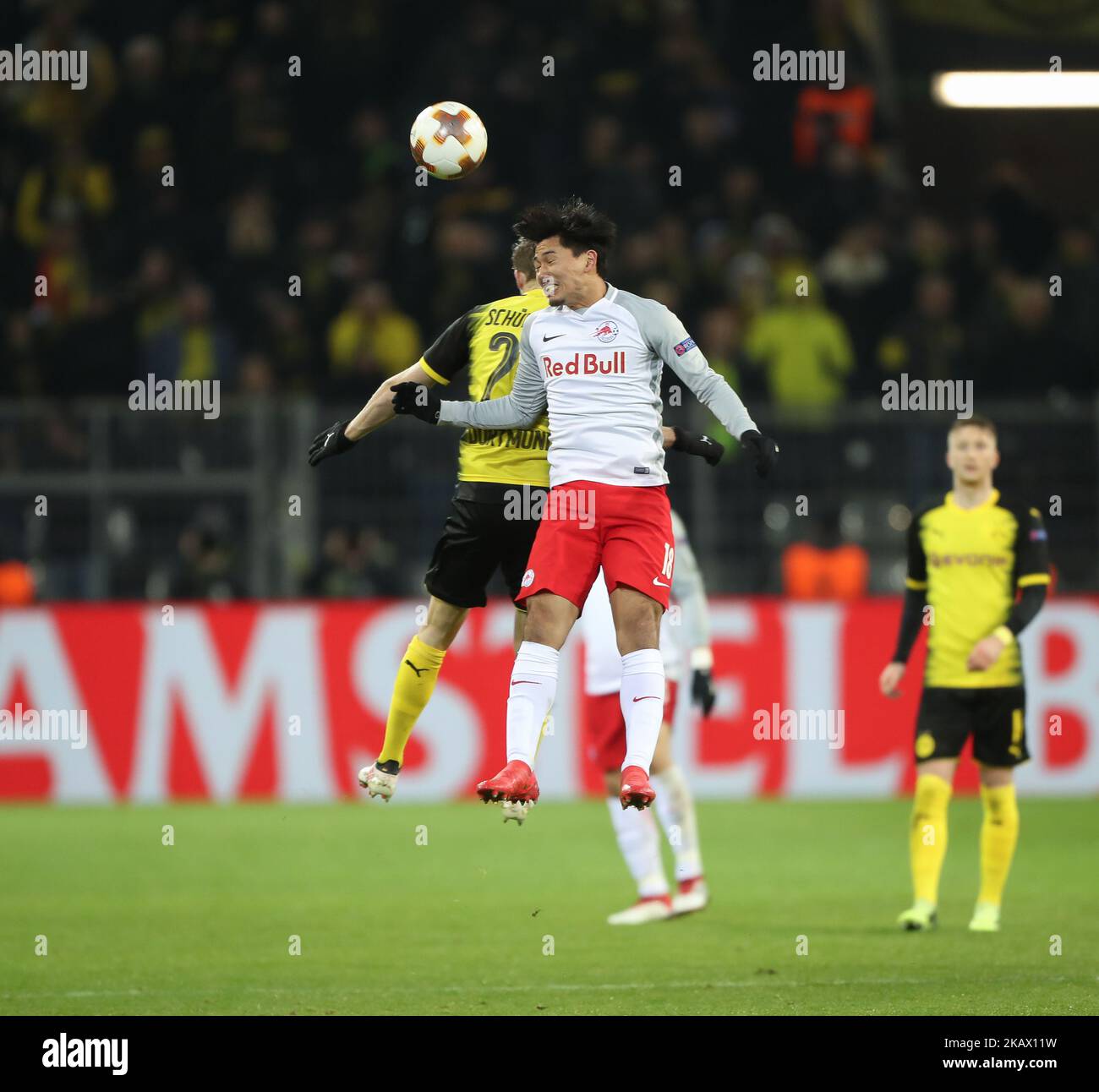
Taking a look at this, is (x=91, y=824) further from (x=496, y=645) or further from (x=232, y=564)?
(x=496, y=645)

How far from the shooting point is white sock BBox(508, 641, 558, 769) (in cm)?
866

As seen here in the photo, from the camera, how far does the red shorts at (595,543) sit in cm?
874

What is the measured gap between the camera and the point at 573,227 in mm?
8711

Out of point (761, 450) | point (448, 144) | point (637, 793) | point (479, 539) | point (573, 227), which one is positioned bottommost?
point (637, 793)

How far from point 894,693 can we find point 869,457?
219 inches

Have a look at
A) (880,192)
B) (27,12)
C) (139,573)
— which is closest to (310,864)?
(139,573)

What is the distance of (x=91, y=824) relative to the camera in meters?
15.4

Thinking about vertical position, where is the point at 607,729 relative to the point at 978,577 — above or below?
below

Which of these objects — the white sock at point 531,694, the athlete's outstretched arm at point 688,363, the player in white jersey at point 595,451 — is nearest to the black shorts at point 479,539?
the player in white jersey at point 595,451

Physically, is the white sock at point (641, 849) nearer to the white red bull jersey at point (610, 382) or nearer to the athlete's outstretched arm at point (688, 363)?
the white red bull jersey at point (610, 382)

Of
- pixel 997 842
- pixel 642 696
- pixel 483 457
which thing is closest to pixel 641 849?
pixel 997 842

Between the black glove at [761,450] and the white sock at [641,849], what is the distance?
3.26 meters

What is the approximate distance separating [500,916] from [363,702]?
16.5ft

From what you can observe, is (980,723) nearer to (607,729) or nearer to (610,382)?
(607,729)
